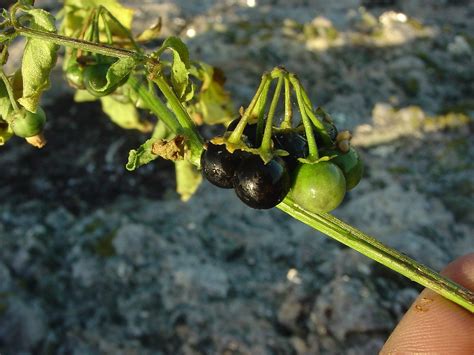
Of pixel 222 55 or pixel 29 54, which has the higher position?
pixel 29 54

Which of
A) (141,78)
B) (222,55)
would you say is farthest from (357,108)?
(141,78)

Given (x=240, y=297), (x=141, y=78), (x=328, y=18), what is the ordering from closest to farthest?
(x=141, y=78) → (x=240, y=297) → (x=328, y=18)

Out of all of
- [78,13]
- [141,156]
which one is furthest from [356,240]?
[78,13]

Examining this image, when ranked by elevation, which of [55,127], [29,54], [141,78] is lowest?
[55,127]

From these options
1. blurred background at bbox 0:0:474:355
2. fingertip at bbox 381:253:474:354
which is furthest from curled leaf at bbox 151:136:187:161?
blurred background at bbox 0:0:474:355

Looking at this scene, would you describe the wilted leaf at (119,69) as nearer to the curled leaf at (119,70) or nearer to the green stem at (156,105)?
the curled leaf at (119,70)

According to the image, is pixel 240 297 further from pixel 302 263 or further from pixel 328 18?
pixel 328 18

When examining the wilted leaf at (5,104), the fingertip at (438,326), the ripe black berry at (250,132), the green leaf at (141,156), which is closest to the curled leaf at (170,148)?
the green leaf at (141,156)
